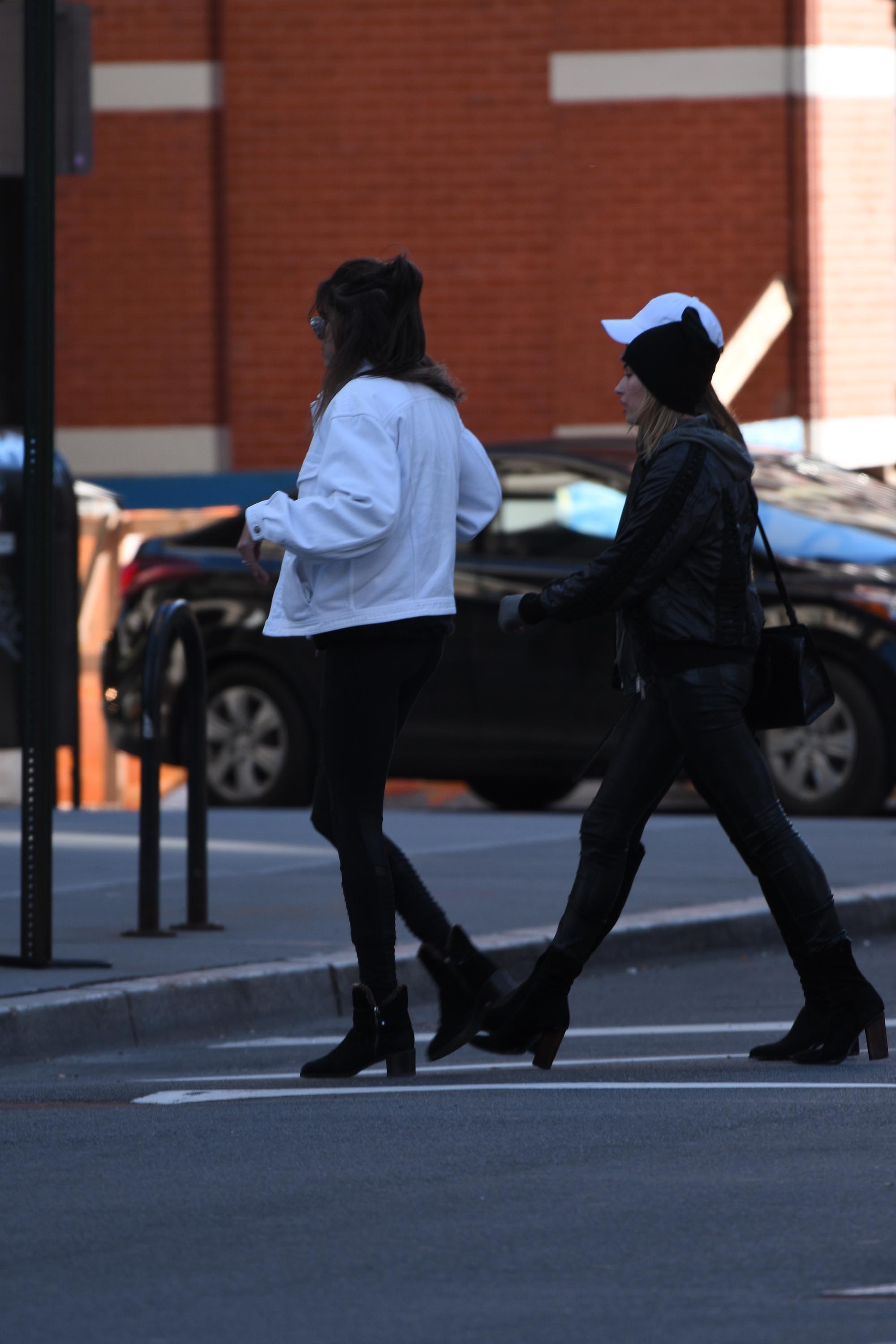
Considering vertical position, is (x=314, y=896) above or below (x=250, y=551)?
below

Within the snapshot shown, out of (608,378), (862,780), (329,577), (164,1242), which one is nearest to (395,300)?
(329,577)


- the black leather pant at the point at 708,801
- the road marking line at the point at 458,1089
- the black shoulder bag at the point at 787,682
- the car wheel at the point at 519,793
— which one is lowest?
the car wheel at the point at 519,793

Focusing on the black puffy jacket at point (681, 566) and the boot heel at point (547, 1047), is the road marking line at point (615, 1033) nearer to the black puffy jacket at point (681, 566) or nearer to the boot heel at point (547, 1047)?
the boot heel at point (547, 1047)

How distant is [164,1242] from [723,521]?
7.55 ft

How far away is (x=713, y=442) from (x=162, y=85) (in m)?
13.1

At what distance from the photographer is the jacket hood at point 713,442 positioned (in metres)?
6.14

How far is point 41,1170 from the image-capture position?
526cm

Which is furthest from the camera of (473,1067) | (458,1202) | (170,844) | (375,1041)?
(170,844)

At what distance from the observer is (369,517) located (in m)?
5.92

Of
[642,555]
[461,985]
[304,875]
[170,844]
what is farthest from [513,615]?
[170,844]

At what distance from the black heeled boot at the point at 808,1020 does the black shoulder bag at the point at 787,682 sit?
1.77ft

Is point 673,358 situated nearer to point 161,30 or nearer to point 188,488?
point 188,488

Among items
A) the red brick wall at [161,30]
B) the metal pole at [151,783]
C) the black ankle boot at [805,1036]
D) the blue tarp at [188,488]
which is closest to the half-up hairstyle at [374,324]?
the black ankle boot at [805,1036]

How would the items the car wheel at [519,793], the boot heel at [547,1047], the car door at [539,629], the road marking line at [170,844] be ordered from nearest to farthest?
the boot heel at [547,1047] → the road marking line at [170,844] → the car door at [539,629] → the car wheel at [519,793]
